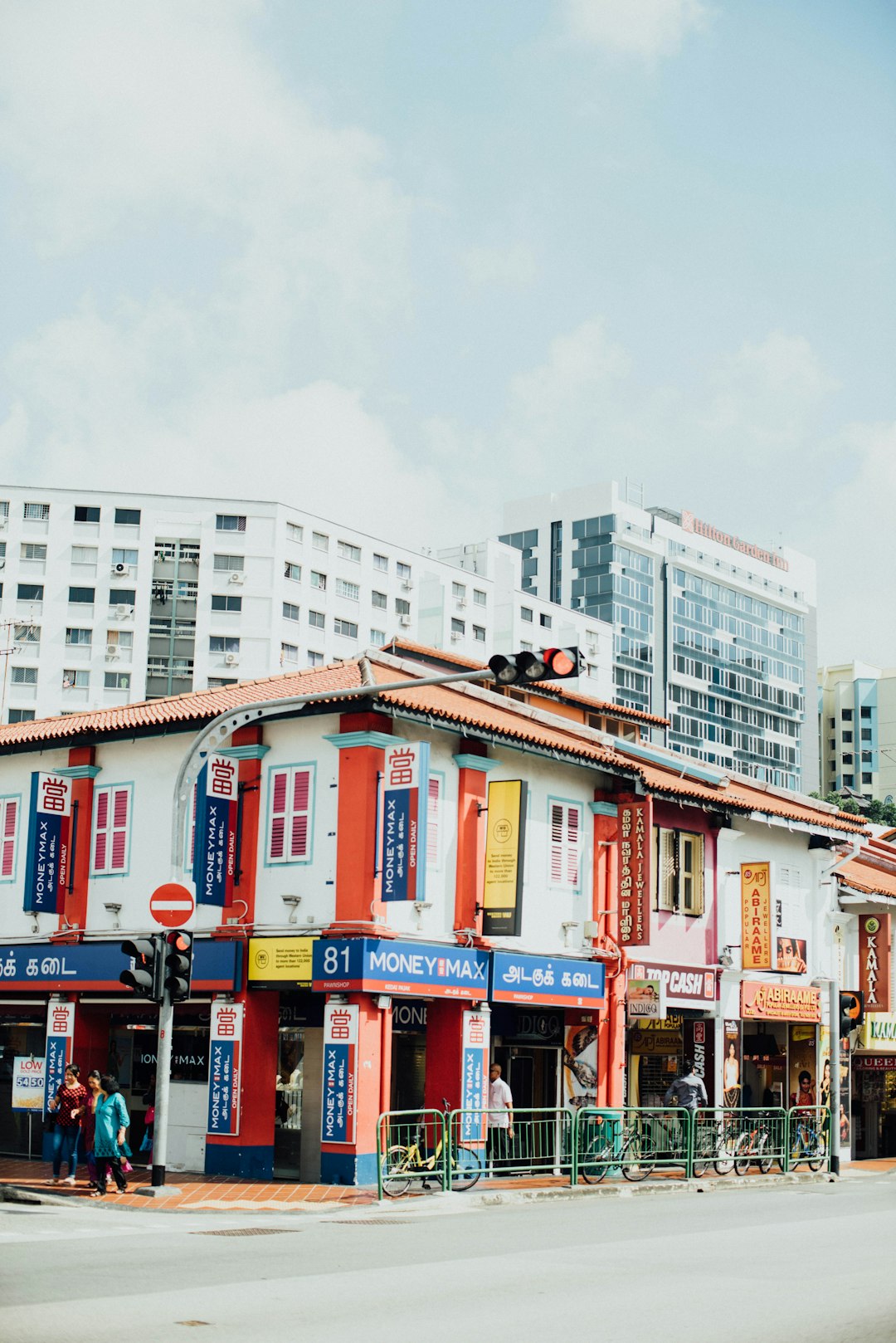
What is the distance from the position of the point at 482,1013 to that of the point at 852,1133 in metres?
15.3

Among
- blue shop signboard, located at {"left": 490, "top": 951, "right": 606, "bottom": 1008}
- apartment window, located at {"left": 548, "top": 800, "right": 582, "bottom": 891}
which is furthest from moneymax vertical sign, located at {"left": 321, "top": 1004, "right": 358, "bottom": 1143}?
apartment window, located at {"left": 548, "top": 800, "right": 582, "bottom": 891}

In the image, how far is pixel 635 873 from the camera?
1096 inches

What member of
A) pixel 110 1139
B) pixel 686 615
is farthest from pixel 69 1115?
pixel 686 615

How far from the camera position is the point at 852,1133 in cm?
3641

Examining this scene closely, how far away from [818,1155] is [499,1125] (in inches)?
358

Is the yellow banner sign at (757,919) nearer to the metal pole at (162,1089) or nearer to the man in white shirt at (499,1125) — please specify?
the man in white shirt at (499,1125)

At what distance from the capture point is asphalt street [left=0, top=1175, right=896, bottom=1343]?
10383mm

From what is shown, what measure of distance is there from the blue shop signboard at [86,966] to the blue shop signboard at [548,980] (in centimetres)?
423

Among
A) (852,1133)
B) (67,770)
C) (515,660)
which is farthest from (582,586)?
(515,660)

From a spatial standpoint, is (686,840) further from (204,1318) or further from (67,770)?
(204,1318)

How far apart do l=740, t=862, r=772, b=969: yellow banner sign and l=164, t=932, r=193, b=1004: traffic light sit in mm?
14677

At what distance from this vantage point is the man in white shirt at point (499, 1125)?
23.9m

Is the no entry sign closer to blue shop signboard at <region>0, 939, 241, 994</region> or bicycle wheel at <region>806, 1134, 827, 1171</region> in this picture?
blue shop signboard at <region>0, 939, 241, 994</region>

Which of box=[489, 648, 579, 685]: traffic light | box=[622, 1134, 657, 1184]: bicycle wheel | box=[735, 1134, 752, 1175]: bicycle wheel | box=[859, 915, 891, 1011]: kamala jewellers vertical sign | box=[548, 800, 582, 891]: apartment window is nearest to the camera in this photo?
box=[489, 648, 579, 685]: traffic light
